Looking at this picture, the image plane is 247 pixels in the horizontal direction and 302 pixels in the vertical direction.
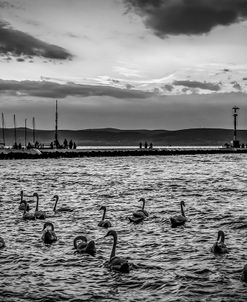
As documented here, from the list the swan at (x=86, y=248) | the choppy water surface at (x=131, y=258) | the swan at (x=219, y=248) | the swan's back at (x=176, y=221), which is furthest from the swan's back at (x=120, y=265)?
the swan's back at (x=176, y=221)

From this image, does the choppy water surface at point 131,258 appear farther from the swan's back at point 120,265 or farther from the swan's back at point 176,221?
the swan's back at point 176,221

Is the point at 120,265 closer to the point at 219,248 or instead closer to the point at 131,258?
the point at 131,258

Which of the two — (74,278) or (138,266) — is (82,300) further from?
(138,266)

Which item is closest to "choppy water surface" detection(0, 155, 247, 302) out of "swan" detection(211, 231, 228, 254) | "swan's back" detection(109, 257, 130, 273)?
"swan's back" detection(109, 257, 130, 273)

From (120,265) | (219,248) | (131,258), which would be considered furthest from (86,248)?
(219,248)

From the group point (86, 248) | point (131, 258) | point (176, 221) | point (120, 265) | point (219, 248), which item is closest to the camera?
point (120, 265)

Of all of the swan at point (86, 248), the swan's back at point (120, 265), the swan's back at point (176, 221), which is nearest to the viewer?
the swan's back at point (120, 265)

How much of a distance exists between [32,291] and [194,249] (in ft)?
20.2

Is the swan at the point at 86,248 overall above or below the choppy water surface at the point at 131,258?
above

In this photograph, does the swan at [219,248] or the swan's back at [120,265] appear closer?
the swan's back at [120,265]

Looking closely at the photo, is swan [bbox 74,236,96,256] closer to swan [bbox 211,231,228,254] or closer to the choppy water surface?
the choppy water surface

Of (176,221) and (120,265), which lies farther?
(176,221)

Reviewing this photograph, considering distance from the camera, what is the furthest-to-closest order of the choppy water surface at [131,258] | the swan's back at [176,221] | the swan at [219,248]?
the swan's back at [176,221] → the swan at [219,248] → the choppy water surface at [131,258]

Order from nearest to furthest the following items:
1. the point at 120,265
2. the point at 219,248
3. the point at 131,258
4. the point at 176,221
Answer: the point at 120,265 < the point at 131,258 < the point at 219,248 < the point at 176,221
